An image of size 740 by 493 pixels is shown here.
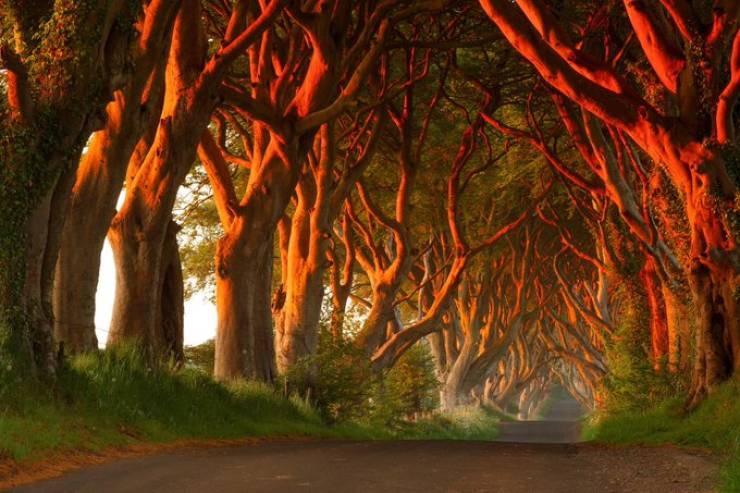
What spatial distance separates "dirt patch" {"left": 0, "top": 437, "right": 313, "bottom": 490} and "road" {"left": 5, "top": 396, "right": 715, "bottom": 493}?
8.2 inches

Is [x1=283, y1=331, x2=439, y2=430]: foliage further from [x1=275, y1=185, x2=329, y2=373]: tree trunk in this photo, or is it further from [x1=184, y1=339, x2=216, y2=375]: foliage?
[x1=184, y1=339, x2=216, y2=375]: foliage

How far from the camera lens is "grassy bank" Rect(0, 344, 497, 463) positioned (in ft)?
33.4

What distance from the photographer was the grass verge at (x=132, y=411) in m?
10.2

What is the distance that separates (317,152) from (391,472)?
550 inches

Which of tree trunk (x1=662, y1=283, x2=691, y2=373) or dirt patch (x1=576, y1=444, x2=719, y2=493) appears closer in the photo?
dirt patch (x1=576, y1=444, x2=719, y2=493)

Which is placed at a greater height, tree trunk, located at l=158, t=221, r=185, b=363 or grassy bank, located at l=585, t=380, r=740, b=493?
tree trunk, located at l=158, t=221, r=185, b=363

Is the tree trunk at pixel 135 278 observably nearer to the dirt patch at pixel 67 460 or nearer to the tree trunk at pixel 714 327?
the dirt patch at pixel 67 460

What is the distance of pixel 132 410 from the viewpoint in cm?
1252


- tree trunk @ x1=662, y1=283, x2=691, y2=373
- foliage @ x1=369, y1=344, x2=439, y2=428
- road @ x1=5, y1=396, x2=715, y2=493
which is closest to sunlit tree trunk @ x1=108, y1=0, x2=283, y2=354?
road @ x1=5, y1=396, x2=715, y2=493

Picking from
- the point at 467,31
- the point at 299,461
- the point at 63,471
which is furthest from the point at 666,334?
the point at 63,471

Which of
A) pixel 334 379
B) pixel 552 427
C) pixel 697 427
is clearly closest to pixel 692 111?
pixel 697 427

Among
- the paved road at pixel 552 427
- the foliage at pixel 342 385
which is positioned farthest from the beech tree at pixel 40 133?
the paved road at pixel 552 427

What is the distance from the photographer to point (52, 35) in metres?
11.5

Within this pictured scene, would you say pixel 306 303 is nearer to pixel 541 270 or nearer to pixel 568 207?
pixel 568 207
